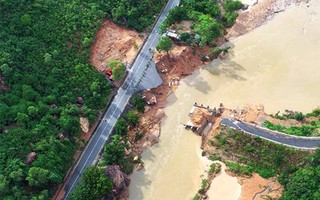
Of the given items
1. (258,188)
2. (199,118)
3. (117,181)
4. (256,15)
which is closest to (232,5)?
(256,15)

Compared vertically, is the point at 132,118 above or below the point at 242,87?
below

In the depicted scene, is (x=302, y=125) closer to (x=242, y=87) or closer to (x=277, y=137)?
(x=277, y=137)

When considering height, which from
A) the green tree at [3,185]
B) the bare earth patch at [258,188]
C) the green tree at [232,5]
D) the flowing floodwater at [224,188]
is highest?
the green tree at [232,5]

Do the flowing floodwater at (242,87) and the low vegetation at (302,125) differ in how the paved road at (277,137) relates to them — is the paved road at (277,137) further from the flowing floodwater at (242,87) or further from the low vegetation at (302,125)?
the flowing floodwater at (242,87)

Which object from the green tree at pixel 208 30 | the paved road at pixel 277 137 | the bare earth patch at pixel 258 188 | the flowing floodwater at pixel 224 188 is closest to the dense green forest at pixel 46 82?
the green tree at pixel 208 30

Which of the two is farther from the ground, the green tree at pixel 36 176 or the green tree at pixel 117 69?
the green tree at pixel 117 69
